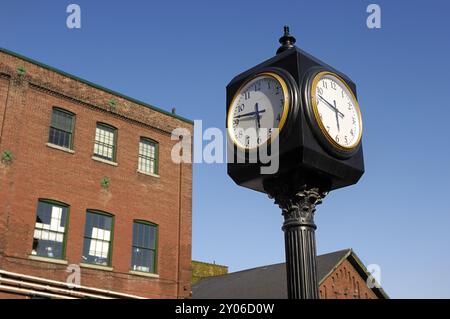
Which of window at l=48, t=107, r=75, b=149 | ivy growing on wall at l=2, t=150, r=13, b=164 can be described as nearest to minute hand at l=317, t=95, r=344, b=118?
ivy growing on wall at l=2, t=150, r=13, b=164

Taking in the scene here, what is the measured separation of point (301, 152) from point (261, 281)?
27389 mm

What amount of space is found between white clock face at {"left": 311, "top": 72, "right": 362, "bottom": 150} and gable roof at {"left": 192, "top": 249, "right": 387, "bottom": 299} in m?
23.0

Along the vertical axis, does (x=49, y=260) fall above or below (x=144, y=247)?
below

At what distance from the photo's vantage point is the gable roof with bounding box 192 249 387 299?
90.7ft

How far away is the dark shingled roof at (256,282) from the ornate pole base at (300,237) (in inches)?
914

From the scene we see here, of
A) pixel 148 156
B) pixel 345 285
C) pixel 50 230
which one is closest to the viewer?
pixel 50 230

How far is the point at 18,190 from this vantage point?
15.8 metres

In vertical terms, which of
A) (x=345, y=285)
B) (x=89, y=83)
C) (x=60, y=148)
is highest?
(x=89, y=83)

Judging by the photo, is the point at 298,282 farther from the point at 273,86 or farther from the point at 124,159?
the point at 124,159

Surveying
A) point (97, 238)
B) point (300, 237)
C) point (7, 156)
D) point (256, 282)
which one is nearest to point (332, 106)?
point (300, 237)

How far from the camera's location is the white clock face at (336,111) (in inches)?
136

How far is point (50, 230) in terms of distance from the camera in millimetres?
16266

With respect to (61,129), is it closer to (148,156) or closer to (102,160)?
(102,160)
